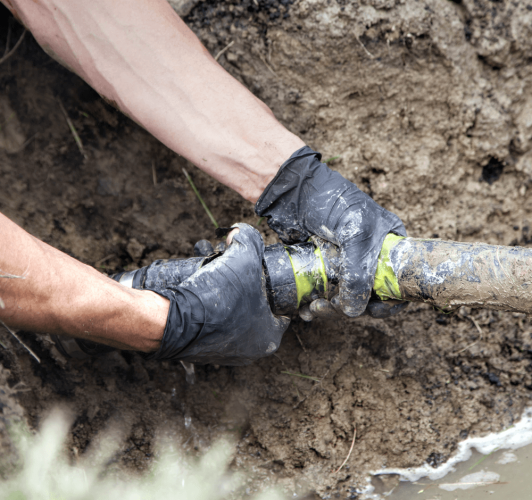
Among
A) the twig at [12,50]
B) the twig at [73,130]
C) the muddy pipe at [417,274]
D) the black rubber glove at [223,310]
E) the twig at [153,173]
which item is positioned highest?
the twig at [12,50]

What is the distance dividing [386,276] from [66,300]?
1044 mm

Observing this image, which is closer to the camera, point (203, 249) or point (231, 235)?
point (231, 235)

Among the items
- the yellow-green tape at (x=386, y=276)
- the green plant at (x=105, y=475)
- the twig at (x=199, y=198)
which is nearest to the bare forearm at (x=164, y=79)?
the twig at (x=199, y=198)

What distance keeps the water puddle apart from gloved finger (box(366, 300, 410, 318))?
74 cm

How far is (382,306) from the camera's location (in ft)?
5.22

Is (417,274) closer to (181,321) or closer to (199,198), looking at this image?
(181,321)

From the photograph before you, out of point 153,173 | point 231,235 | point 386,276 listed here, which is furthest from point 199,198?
point 386,276

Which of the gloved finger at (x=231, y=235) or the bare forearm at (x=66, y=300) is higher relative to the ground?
the bare forearm at (x=66, y=300)

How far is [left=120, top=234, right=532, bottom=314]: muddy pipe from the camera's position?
1.38 m

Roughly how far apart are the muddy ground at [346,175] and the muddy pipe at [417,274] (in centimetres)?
36

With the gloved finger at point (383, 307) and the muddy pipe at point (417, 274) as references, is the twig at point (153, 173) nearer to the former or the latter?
the muddy pipe at point (417, 274)

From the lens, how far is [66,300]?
1.33 m

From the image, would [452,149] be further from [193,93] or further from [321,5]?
[193,93]

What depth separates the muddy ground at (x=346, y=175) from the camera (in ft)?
6.08
